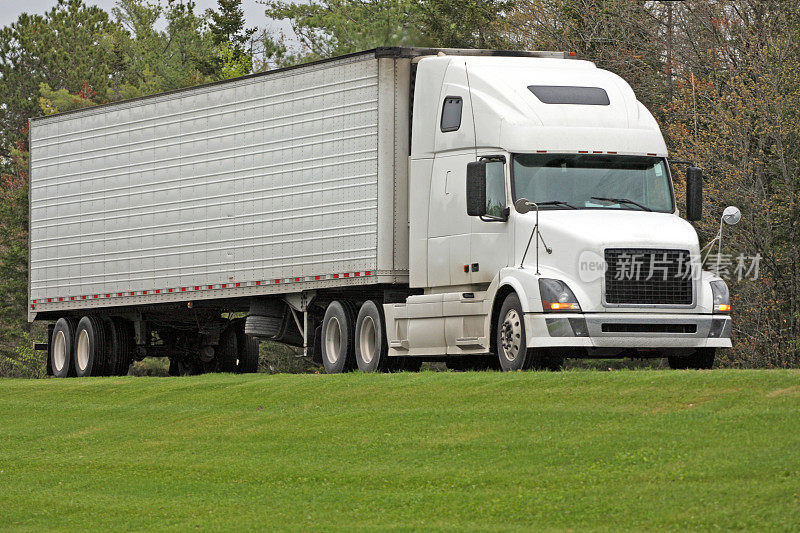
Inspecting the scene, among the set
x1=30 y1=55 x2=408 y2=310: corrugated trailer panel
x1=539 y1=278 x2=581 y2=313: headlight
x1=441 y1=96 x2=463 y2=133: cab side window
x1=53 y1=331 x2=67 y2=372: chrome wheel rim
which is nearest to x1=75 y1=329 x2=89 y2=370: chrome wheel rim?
x1=53 y1=331 x2=67 y2=372: chrome wheel rim

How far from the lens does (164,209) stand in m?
26.3

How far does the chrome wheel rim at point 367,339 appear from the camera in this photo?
72.8 ft

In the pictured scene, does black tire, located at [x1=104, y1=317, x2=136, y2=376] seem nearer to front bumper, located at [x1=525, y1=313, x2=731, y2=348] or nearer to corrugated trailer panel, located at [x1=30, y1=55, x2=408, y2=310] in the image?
corrugated trailer panel, located at [x1=30, y1=55, x2=408, y2=310]

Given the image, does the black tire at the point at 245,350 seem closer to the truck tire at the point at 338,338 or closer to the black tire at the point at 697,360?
the truck tire at the point at 338,338

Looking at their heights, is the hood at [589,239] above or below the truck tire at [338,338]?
above

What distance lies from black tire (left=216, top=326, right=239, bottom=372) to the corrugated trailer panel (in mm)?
3274

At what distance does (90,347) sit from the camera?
2892 centimetres

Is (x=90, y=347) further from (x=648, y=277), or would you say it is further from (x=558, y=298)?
(x=648, y=277)

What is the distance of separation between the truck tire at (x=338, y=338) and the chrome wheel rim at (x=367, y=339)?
23 centimetres

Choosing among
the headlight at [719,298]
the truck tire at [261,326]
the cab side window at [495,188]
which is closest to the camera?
the headlight at [719,298]

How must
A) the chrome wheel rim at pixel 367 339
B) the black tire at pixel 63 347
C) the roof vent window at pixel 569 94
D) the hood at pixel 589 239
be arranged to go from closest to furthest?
the hood at pixel 589 239
the roof vent window at pixel 569 94
the chrome wheel rim at pixel 367 339
the black tire at pixel 63 347

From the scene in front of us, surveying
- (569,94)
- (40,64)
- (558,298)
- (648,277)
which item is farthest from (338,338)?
(40,64)

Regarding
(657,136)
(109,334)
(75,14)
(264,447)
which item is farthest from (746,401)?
(75,14)

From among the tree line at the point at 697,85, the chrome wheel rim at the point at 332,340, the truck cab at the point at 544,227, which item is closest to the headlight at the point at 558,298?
the truck cab at the point at 544,227
